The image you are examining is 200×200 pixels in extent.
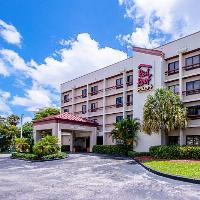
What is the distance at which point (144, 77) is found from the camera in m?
38.0

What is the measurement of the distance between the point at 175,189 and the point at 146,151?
21471mm

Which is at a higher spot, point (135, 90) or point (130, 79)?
point (130, 79)

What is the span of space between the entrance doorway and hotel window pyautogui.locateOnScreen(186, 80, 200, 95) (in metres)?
19.0

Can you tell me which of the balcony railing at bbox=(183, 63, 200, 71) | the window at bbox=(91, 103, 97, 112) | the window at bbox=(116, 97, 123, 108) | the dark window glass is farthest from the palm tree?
the window at bbox=(91, 103, 97, 112)

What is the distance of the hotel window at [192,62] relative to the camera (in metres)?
34.0

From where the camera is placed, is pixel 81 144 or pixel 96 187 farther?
pixel 81 144

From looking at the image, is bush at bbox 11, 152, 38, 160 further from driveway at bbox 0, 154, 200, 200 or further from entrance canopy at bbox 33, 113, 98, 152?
driveway at bbox 0, 154, 200, 200

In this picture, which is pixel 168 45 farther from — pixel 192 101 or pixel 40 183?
pixel 40 183

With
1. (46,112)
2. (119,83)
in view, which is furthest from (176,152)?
(46,112)

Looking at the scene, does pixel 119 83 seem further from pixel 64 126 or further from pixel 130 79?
pixel 64 126

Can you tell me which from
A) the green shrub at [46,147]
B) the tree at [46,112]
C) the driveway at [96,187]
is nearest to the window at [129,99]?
the green shrub at [46,147]

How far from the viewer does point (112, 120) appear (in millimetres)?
46281

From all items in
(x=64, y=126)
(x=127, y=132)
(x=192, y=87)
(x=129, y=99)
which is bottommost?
(x=127, y=132)

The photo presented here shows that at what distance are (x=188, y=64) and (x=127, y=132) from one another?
981 cm
